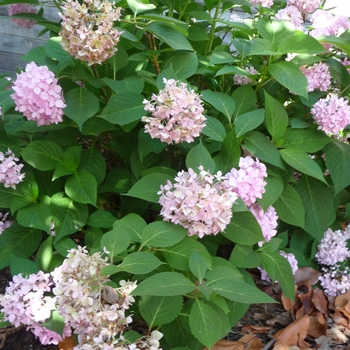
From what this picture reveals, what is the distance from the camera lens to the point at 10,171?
1.62m

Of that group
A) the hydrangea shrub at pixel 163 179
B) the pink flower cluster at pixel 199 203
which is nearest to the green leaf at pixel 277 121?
the hydrangea shrub at pixel 163 179

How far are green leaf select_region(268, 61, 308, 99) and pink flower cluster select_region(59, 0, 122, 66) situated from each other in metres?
0.63

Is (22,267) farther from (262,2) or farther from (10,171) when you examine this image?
(262,2)

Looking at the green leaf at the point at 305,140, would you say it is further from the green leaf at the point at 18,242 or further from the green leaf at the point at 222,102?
the green leaf at the point at 18,242

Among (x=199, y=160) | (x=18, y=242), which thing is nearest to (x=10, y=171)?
(x=18, y=242)

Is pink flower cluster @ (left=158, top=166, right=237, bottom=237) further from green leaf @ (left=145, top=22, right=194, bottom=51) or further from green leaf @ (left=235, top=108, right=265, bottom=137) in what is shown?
green leaf @ (left=145, top=22, right=194, bottom=51)

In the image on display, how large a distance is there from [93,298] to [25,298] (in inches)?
10.8

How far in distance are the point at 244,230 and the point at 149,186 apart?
37cm

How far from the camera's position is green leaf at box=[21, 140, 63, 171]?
1591 mm

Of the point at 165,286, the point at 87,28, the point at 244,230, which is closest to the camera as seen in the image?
the point at 165,286

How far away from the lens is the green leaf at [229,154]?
153 cm

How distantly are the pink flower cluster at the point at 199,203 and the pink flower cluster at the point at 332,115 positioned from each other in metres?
0.62

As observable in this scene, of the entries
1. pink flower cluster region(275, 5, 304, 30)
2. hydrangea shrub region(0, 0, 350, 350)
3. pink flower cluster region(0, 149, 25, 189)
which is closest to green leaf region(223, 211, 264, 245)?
hydrangea shrub region(0, 0, 350, 350)

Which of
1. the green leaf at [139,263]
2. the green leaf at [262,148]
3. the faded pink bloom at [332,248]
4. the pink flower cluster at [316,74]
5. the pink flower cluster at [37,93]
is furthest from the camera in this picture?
the faded pink bloom at [332,248]
